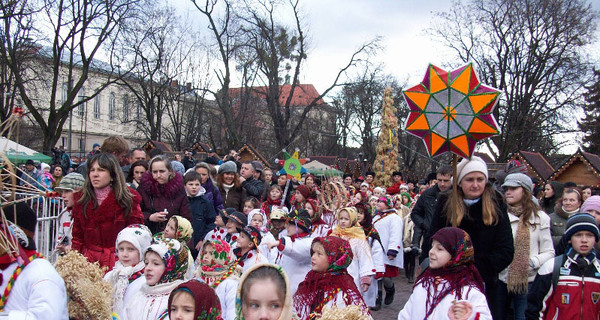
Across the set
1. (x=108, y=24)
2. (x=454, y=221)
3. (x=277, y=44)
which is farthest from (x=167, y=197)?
(x=277, y=44)

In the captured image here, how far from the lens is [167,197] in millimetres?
6305

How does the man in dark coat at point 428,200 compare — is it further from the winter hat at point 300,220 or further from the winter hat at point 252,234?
the winter hat at point 252,234

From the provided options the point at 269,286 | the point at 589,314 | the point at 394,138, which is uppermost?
the point at 394,138

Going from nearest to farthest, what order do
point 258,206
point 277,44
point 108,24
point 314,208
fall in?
1. point 314,208
2. point 258,206
3. point 108,24
4. point 277,44

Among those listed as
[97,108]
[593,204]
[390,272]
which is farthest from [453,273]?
[97,108]

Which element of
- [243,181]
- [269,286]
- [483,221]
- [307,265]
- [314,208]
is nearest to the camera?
[269,286]

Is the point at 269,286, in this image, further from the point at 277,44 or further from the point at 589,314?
the point at 277,44

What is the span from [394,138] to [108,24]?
13867 millimetres

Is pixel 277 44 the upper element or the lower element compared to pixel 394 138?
upper

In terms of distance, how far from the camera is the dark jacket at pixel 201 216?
282 inches

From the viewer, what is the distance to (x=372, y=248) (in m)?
7.60

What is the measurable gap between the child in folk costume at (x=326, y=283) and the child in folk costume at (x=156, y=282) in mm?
1207

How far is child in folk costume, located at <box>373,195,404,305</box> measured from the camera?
884cm

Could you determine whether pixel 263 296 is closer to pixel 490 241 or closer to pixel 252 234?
pixel 490 241
